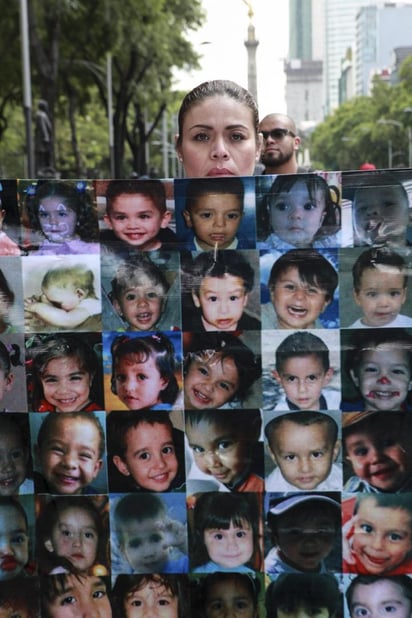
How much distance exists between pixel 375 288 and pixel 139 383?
62 centimetres

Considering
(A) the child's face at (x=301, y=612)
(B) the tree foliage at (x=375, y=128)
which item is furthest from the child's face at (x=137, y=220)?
(B) the tree foliage at (x=375, y=128)

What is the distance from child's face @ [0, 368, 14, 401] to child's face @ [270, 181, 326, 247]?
75 cm

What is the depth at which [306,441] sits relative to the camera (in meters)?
2.45

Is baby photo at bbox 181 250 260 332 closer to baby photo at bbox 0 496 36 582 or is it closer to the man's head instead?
baby photo at bbox 0 496 36 582

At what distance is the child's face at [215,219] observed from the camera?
2469 millimetres

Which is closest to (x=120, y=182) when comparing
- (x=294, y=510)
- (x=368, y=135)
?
(x=294, y=510)

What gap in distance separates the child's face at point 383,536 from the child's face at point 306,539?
74 millimetres

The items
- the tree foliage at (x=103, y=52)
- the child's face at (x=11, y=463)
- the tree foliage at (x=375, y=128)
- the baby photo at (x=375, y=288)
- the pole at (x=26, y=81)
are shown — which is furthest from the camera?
the tree foliage at (x=375, y=128)

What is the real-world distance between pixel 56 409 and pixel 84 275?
1.11 feet

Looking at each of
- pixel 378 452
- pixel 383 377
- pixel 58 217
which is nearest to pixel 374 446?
pixel 378 452

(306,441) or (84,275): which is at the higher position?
(84,275)

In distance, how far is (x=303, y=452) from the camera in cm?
245

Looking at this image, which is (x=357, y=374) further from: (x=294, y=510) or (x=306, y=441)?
(x=294, y=510)

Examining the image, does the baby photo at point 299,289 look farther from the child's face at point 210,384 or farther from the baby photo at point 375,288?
the child's face at point 210,384
